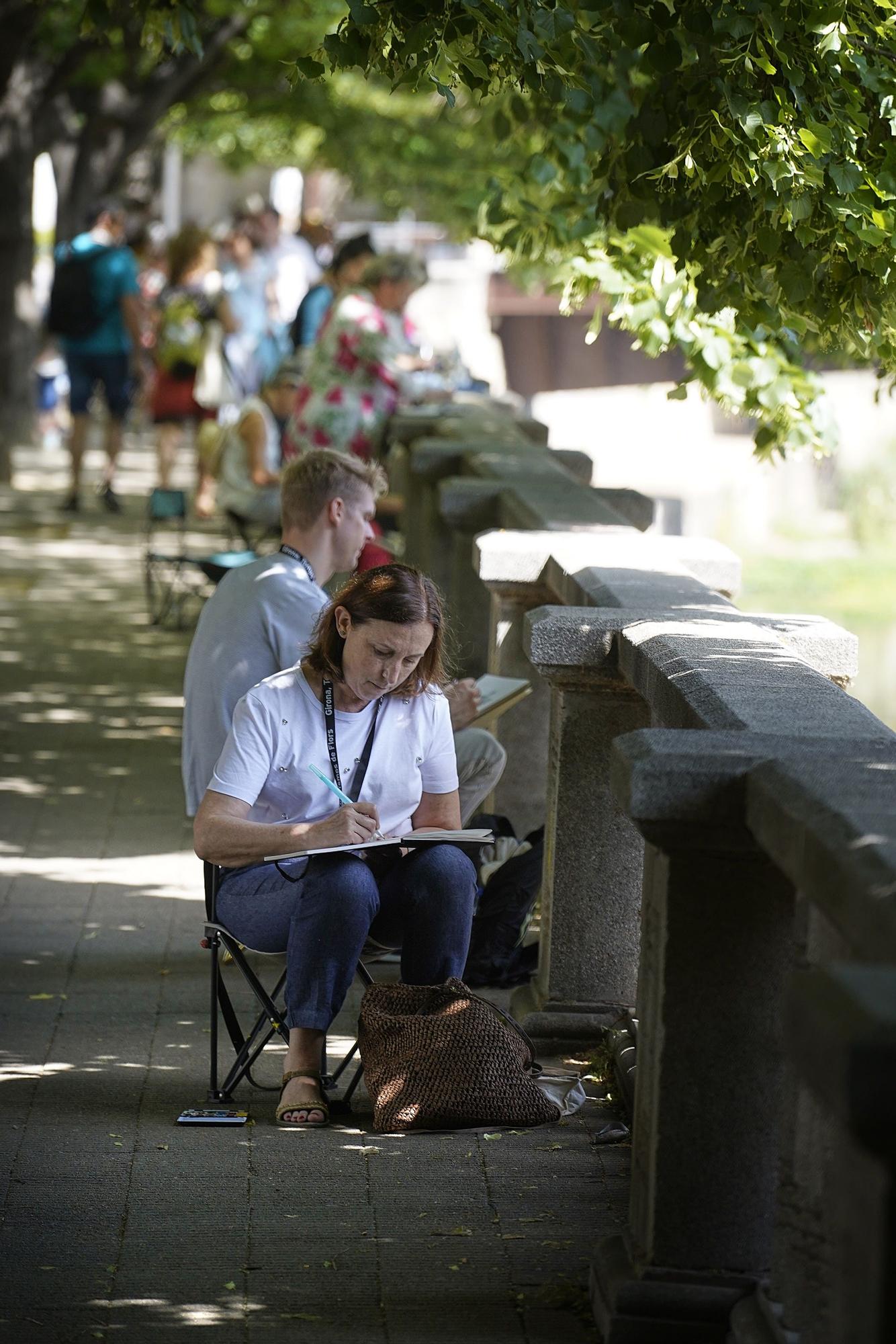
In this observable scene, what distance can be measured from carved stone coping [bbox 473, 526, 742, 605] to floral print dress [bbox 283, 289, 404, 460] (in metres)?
4.53

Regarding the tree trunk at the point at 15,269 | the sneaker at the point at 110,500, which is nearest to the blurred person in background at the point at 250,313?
the sneaker at the point at 110,500

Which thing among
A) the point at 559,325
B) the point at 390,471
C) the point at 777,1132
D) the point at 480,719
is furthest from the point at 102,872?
the point at 559,325

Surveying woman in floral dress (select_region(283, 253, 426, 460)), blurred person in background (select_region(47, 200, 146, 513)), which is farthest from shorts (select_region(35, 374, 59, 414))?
woman in floral dress (select_region(283, 253, 426, 460))

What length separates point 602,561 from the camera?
19.3ft

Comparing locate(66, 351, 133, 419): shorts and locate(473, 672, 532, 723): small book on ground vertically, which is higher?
locate(66, 351, 133, 419): shorts

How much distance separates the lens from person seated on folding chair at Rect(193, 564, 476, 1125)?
475 centimetres

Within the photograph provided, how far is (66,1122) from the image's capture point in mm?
4742

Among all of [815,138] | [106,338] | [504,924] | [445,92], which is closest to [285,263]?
[106,338]

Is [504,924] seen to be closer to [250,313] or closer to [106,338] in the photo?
[250,313]

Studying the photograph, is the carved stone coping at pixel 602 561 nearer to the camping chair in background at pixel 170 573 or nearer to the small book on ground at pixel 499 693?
the small book on ground at pixel 499 693

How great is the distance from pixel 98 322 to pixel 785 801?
46.6ft

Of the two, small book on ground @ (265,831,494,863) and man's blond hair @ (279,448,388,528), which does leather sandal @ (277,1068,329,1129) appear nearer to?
small book on ground @ (265,831,494,863)

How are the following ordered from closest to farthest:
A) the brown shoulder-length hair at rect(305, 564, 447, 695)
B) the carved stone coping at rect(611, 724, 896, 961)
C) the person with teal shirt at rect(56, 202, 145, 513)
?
the carved stone coping at rect(611, 724, 896, 961) → the brown shoulder-length hair at rect(305, 564, 447, 695) → the person with teal shirt at rect(56, 202, 145, 513)

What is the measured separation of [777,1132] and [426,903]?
1498 mm
